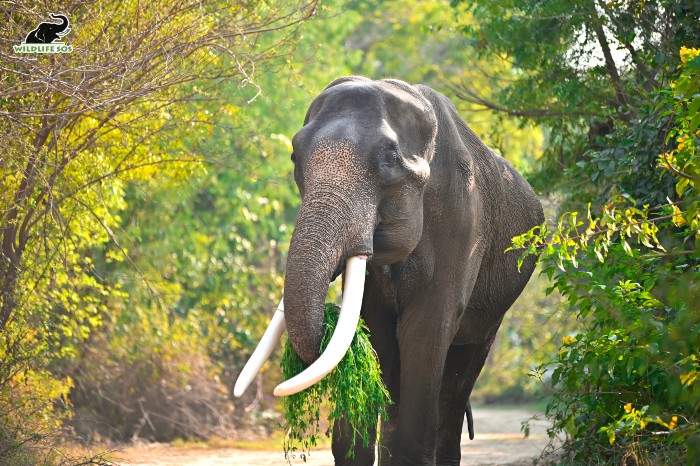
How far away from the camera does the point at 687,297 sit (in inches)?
208

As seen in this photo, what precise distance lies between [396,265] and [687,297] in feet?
8.25

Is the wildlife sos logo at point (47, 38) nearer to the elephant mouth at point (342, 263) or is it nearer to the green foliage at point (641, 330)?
the elephant mouth at point (342, 263)

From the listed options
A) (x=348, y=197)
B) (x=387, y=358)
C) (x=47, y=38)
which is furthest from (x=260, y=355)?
(x=47, y=38)

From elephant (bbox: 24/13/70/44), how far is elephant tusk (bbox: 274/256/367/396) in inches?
109

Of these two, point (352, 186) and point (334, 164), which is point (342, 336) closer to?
point (352, 186)

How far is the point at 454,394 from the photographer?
927 centimetres

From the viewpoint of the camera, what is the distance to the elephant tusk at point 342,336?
5.95m

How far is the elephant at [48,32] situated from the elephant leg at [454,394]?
3788 millimetres

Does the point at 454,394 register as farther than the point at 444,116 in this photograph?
Yes

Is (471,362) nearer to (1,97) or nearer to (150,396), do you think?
(1,97)

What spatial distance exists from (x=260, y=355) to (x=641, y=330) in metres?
2.10

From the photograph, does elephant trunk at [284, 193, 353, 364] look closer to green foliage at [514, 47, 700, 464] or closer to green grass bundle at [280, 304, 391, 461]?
green grass bundle at [280, 304, 391, 461]

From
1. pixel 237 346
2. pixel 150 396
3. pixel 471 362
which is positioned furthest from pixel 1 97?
pixel 237 346

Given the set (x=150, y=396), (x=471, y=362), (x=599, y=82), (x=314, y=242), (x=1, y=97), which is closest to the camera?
(x=314, y=242)
